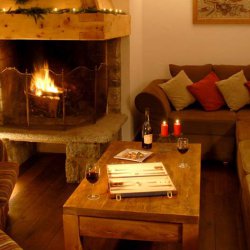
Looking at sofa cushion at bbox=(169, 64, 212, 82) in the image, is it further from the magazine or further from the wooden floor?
the magazine

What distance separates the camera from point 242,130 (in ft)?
11.9

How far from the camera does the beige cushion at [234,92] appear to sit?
4.29m

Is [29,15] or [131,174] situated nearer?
[131,174]

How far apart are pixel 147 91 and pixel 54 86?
3.07 feet

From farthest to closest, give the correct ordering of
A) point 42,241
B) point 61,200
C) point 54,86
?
point 54,86
point 61,200
point 42,241

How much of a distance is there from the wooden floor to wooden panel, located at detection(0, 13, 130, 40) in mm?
1259

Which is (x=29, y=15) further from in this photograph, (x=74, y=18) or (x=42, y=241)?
(x=42, y=241)

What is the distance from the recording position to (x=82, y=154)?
3.56m

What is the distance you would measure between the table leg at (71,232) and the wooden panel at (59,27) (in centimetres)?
174

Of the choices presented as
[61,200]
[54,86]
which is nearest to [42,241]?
[61,200]

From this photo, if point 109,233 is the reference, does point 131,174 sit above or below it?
above

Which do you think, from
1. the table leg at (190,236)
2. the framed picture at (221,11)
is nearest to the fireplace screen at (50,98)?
the framed picture at (221,11)

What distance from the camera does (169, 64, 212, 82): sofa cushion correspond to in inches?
184

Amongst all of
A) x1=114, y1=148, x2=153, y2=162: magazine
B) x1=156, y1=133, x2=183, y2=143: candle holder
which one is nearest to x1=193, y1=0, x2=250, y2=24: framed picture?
x1=156, y1=133, x2=183, y2=143: candle holder
